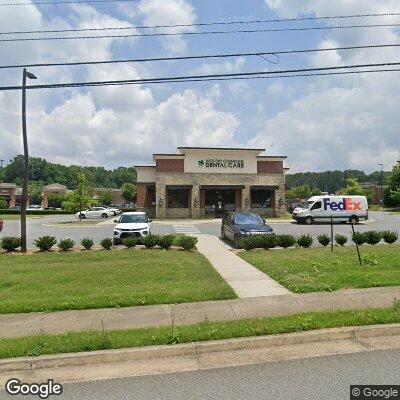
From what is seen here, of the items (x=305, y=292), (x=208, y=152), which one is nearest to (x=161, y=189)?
(x=208, y=152)

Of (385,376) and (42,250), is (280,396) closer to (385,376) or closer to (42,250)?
(385,376)

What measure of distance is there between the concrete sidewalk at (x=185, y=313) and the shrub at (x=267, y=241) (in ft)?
21.7

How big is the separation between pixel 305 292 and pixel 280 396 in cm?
426

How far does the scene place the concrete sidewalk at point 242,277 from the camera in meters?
8.38

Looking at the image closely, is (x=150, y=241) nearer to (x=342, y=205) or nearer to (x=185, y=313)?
(x=185, y=313)

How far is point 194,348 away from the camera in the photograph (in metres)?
5.41

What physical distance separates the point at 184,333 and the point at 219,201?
34.4 metres

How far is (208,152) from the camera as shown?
39.2 m

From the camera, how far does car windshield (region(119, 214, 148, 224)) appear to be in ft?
61.1

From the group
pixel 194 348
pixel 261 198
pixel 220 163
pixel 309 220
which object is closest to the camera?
pixel 194 348

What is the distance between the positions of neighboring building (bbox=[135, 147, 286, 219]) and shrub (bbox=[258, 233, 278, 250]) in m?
24.1

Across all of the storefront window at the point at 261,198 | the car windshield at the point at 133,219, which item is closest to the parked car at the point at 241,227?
the car windshield at the point at 133,219

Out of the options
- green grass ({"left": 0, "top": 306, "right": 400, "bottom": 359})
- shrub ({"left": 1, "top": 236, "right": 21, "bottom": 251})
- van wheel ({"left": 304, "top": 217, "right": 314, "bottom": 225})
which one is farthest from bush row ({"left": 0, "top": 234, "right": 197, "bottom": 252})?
van wheel ({"left": 304, "top": 217, "right": 314, "bottom": 225})

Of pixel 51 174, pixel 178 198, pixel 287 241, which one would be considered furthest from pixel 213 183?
pixel 51 174
